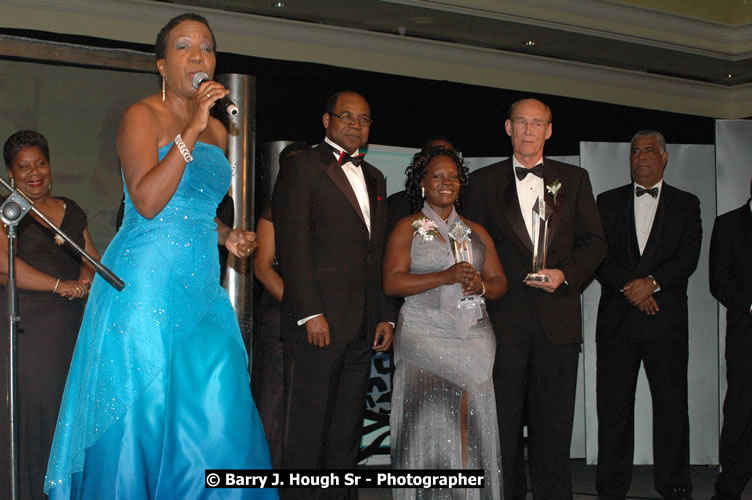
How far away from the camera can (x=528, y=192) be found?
468 cm

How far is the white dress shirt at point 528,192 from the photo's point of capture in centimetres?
463

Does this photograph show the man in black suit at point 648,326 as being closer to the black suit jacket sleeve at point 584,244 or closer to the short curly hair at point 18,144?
the black suit jacket sleeve at point 584,244

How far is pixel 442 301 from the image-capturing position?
14.4ft

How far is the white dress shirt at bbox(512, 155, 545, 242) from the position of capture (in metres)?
4.63

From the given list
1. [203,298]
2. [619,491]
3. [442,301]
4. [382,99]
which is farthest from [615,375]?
[382,99]

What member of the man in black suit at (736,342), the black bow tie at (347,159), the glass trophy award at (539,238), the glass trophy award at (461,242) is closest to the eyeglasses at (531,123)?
the glass trophy award at (539,238)

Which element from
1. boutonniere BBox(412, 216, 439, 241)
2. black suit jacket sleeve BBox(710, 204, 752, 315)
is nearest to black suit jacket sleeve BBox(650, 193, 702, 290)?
black suit jacket sleeve BBox(710, 204, 752, 315)

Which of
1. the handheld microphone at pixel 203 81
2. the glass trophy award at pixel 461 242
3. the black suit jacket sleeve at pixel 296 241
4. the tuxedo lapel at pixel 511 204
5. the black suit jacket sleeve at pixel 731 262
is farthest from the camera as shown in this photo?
the black suit jacket sleeve at pixel 731 262

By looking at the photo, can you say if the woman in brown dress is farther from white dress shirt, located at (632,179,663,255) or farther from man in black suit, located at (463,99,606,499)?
white dress shirt, located at (632,179,663,255)

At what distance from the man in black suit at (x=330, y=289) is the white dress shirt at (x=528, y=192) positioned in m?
0.75

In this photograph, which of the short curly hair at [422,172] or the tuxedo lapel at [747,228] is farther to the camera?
the tuxedo lapel at [747,228]

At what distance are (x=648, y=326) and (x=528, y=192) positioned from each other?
124 centimetres

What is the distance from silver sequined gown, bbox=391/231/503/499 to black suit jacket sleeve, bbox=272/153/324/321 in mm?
527

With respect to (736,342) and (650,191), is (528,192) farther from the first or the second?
(736,342)
